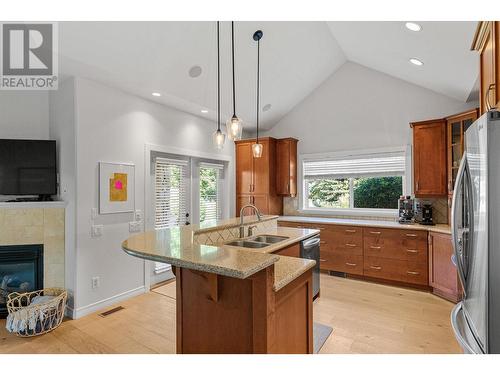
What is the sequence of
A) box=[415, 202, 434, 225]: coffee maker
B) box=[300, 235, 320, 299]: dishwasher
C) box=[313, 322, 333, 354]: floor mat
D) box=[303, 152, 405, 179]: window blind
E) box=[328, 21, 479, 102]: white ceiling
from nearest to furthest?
box=[313, 322, 333, 354]: floor mat, box=[328, 21, 479, 102]: white ceiling, box=[300, 235, 320, 299]: dishwasher, box=[415, 202, 434, 225]: coffee maker, box=[303, 152, 405, 179]: window blind

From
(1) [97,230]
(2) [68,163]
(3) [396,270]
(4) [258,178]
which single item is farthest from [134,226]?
(3) [396,270]

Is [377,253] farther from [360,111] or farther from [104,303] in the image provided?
[104,303]

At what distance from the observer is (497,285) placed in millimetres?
1308

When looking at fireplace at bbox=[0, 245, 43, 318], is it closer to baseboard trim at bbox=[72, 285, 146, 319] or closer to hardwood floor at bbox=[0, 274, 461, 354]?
hardwood floor at bbox=[0, 274, 461, 354]

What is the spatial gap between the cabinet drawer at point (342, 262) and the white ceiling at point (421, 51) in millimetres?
2707

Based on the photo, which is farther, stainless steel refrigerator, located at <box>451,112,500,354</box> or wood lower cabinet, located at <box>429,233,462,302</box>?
wood lower cabinet, located at <box>429,233,462,302</box>

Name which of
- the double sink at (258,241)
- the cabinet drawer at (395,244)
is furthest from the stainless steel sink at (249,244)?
the cabinet drawer at (395,244)

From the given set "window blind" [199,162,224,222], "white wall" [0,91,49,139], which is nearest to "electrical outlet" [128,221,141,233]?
"window blind" [199,162,224,222]

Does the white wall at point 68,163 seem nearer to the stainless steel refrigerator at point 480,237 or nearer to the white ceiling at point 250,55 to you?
the white ceiling at point 250,55

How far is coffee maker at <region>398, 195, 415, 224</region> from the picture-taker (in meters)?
4.23

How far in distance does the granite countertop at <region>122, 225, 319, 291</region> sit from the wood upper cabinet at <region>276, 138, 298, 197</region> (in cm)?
341

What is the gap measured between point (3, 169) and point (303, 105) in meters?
4.74

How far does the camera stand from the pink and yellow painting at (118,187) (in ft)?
11.2

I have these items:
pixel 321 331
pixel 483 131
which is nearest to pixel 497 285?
pixel 483 131
